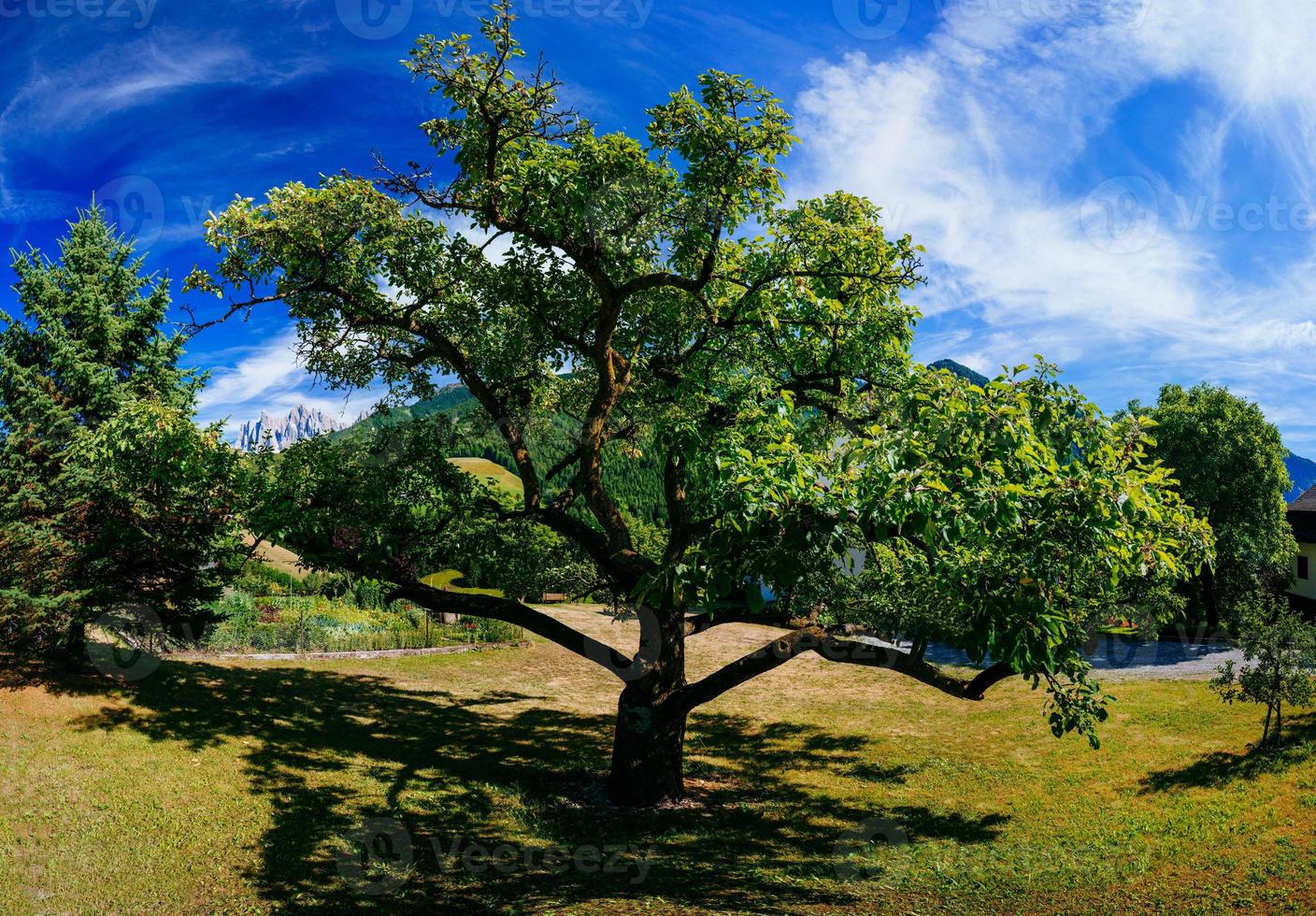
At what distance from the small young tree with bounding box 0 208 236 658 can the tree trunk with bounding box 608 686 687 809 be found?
26.4 ft

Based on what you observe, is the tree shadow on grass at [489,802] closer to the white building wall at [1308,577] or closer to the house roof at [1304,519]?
the white building wall at [1308,577]

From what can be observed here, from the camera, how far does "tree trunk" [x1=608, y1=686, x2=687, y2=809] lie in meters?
12.7

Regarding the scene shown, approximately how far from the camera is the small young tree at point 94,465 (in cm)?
1275

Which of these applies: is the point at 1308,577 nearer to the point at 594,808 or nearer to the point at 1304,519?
the point at 1304,519

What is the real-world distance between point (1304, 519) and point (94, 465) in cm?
4950

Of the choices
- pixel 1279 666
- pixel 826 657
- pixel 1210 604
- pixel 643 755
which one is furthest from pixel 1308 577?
pixel 643 755

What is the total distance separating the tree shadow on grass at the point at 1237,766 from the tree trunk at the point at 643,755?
8.26 m

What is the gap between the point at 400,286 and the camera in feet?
40.8

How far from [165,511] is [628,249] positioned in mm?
10394

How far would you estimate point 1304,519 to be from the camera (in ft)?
124

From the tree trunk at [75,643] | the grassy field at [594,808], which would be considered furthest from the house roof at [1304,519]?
the tree trunk at [75,643]

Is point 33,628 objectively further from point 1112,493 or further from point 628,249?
point 1112,493

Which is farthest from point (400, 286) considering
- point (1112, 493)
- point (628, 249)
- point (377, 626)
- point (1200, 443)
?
point (1200, 443)

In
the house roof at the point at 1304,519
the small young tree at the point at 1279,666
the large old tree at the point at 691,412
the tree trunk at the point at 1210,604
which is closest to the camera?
the large old tree at the point at 691,412
